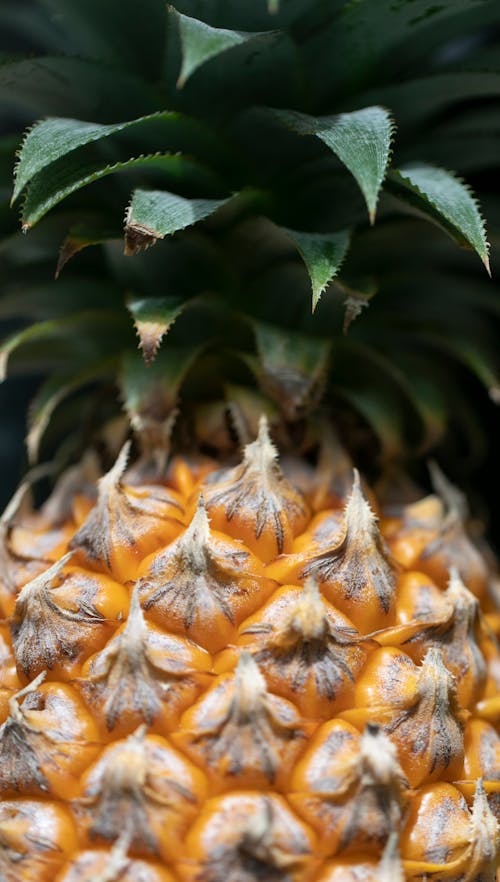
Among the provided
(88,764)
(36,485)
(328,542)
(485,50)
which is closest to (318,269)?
(328,542)

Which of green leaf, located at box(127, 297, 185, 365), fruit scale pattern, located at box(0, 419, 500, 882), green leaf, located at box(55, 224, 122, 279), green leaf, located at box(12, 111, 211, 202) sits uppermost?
green leaf, located at box(12, 111, 211, 202)

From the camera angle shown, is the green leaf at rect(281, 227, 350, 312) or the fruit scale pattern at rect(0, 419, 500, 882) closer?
the fruit scale pattern at rect(0, 419, 500, 882)

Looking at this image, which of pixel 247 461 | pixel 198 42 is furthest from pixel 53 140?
pixel 247 461

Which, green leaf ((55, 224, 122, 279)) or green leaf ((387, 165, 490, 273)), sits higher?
green leaf ((55, 224, 122, 279))

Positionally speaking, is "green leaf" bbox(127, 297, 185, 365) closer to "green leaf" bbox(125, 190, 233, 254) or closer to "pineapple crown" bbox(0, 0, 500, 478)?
"pineapple crown" bbox(0, 0, 500, 478)

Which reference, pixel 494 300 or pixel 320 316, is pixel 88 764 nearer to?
pixel 320 316

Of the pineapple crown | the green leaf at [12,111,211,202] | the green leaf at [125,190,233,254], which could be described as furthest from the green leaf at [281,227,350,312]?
the green leaf at [12,111,211,202]

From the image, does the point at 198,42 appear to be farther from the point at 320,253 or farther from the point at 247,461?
the point at 247,461
